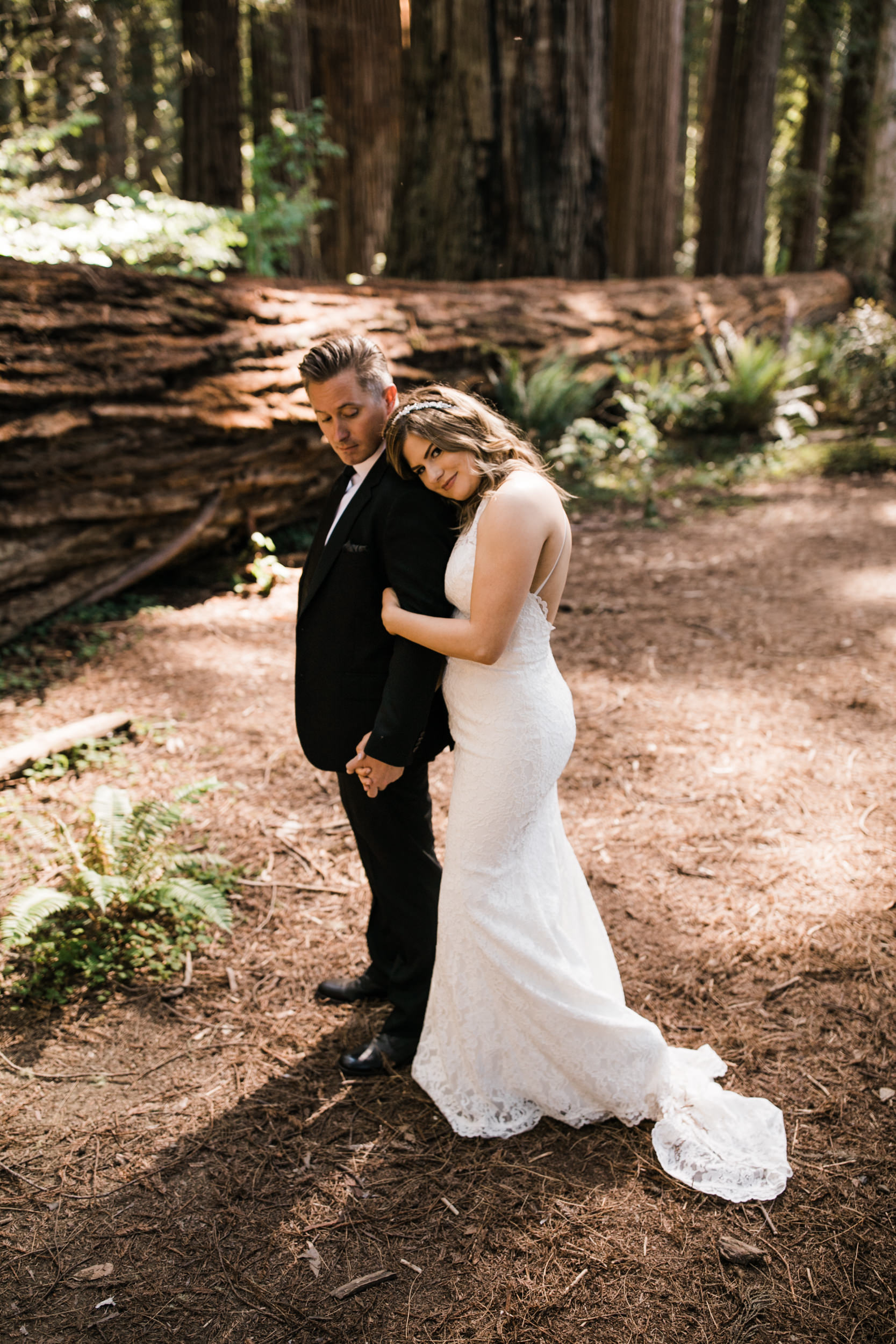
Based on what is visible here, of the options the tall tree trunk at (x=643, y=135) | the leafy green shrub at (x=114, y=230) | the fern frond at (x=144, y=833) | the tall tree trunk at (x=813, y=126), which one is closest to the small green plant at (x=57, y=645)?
the fern frond at (x=144, y=833)

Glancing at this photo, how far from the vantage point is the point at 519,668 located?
2.30 meters

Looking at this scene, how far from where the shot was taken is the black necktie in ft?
7.99

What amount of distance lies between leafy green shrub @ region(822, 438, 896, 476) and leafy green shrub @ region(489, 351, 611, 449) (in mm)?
2676

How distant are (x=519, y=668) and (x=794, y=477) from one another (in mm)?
7668

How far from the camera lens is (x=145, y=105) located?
82.4 feet

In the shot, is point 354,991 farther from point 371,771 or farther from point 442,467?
point 442,467

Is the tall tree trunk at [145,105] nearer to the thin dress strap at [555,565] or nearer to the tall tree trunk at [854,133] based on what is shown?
the tall tree trunk at [854,133]

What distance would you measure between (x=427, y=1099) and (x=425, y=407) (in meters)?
2.00

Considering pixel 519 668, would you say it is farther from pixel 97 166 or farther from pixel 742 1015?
pixel 97 166

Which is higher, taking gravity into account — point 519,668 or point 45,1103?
point 519,668

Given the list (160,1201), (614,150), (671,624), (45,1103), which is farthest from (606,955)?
(614,150)

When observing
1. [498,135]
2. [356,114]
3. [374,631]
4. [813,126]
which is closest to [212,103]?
[498,135]

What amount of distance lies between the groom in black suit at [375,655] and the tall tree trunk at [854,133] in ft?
49.7

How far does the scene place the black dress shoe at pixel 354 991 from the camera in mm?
3041
